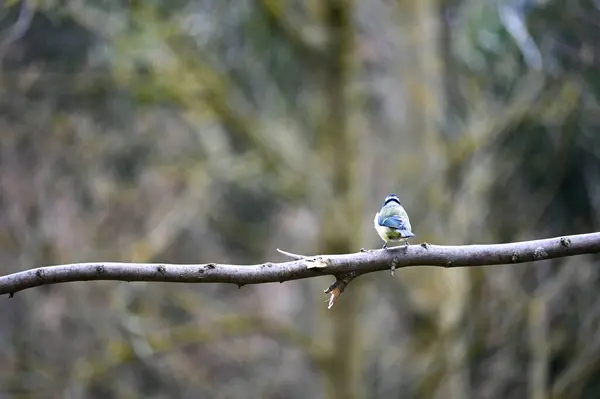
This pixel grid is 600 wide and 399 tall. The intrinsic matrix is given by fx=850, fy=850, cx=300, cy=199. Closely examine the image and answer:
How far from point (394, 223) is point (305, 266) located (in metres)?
0.34

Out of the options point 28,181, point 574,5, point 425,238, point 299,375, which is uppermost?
point 574,5

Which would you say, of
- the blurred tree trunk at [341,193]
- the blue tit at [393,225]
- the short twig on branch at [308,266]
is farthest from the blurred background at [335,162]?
the blue tit at [393,225]

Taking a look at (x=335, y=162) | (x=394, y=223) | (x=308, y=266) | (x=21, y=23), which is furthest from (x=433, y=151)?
(x=308, y=266)

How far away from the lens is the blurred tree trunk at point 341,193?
7.85 m

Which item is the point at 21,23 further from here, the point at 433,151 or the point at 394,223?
the point at 394,223

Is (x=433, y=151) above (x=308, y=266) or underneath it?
above

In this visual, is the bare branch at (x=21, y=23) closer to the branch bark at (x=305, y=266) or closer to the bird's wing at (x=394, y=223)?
the branch bark at (x=305, y=266)

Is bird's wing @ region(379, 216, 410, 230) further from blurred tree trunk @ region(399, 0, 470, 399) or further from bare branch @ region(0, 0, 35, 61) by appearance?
blurred tree trunk @ region(399, 0, 470, 399)

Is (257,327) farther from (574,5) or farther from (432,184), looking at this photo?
(574,5)

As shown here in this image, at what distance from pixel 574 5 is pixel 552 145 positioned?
1.36 meters

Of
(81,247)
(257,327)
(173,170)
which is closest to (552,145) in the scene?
(257,327)

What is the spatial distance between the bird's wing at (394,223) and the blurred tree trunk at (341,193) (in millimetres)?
5223

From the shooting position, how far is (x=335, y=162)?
317 inches

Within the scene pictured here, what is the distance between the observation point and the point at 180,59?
25.5ft
